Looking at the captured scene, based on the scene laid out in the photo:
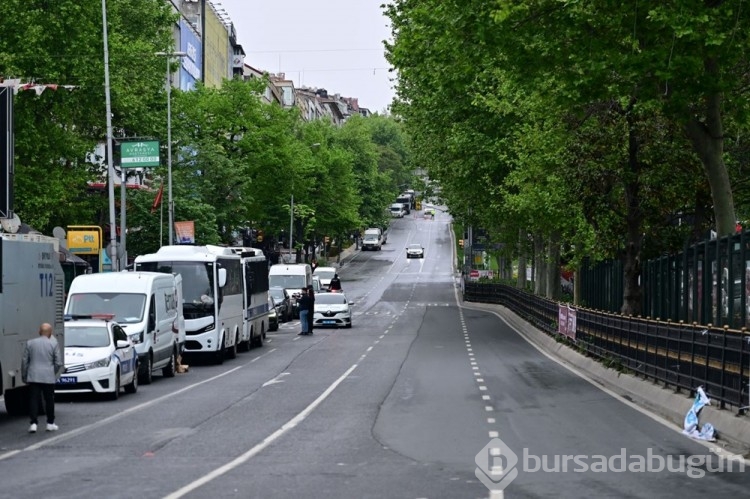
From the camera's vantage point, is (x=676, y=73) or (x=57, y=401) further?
(x=57, y=401)

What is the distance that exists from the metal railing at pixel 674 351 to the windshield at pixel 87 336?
10.9 metres

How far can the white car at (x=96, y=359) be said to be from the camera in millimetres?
25109

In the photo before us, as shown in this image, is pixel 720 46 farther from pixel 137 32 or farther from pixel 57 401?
pixel 137 32

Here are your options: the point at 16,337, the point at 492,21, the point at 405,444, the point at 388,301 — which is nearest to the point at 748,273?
the point at 492,21

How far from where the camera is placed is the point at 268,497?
12.5m

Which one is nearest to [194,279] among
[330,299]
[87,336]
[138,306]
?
[138,306]

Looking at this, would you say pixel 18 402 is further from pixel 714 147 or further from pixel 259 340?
pixel 259 340

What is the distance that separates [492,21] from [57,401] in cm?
1126

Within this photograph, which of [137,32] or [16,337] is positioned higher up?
[137,32]

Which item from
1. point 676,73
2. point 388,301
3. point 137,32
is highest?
point 137,32

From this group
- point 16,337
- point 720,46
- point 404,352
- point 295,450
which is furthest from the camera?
point 404,352

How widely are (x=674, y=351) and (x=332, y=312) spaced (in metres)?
35.9

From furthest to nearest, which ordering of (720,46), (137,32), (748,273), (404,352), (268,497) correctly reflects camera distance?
(137,32), (404,352), (748,273), (720,46), (268,497)

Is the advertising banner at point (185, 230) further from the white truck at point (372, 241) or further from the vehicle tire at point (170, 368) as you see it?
the white truck at point (372, 241)
